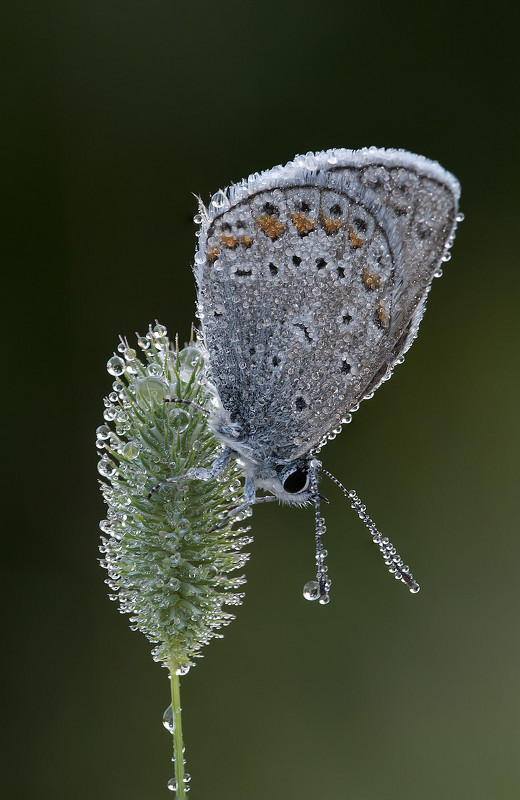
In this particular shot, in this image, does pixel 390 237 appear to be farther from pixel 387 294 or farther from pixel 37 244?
pixel 37 244

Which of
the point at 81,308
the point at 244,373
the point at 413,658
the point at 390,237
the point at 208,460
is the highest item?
the point at 81,308

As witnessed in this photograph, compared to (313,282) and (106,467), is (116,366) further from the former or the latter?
(313,282)

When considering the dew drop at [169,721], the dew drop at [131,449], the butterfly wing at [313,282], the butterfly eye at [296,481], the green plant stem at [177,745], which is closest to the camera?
the green plant stem at [177,745]

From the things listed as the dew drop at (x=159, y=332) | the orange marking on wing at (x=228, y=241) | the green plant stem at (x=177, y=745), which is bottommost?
the green plant stem at (x=177, y=745)

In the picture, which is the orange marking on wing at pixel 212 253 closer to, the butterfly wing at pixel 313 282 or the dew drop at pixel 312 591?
the butterfly wing at pixel 313 282

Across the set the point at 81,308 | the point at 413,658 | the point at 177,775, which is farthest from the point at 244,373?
the point at 413,658

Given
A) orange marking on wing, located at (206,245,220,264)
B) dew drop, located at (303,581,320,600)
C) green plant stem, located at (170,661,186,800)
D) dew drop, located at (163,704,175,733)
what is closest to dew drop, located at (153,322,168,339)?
orange marking on wing, located at (206,245,220,264)

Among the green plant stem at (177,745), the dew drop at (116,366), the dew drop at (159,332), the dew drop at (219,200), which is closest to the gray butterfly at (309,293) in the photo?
the dew drop at (219,200)

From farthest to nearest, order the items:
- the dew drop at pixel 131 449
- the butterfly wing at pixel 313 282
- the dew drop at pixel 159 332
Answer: the dew drop at pixel 159 332
the butterfly wing at pixel 313 282
the dew drop at pixel 131 449
